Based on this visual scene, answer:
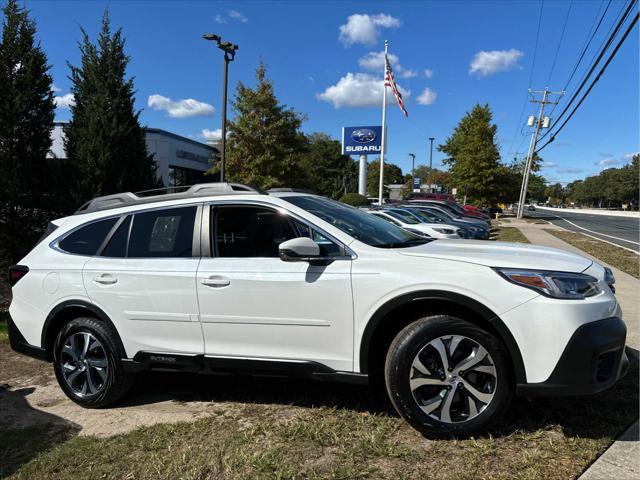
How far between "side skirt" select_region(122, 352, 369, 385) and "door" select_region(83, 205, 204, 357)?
7 cm

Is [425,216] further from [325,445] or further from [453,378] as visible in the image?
[325,445]

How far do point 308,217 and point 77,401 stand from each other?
2.53 metres

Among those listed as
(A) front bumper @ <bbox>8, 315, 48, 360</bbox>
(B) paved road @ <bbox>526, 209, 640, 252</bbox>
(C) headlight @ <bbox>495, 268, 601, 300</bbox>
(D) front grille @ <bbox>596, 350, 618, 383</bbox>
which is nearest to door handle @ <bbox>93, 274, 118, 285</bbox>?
(A) front bumper @ <bbox>8, 315, 48, 360</bbox>

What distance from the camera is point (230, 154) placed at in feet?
83.8

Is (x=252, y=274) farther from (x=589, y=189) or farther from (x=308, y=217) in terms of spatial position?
(x=589, y=189)

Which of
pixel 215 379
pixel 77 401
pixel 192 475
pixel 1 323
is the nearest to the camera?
pixel 192 475

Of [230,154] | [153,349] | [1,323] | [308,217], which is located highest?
[230,154]

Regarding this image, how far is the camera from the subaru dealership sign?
33281 millimetres

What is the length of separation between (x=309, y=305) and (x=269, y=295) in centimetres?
30

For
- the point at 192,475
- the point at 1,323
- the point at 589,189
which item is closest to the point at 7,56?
the point at 1,323

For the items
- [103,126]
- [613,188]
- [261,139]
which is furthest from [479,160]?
[613,188]

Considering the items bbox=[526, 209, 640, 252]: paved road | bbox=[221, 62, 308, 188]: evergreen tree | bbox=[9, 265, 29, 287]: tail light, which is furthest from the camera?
bbox=[221, 62, 308, 188]: evergreen tree

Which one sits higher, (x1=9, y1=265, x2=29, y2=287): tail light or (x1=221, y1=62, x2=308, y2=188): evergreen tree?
(x1=221, y1=62, x2=308, y2=188): evergreen tree

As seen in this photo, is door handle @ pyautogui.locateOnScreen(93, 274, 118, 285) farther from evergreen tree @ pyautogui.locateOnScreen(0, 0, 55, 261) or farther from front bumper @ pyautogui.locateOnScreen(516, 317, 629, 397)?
evergreen tree @ pyautogui.locateOnScreen(0, 0, 55, 261)
